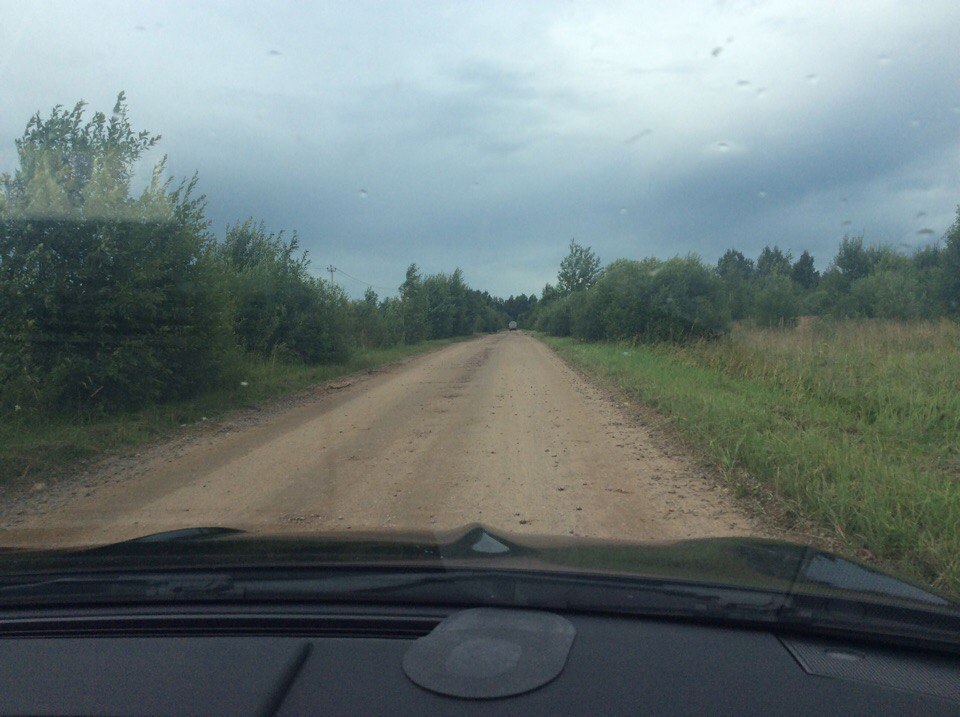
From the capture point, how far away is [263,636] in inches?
92.5

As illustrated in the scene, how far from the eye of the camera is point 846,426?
28.9ft

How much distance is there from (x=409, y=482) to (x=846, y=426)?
5634 mm

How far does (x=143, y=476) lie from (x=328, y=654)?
670cm

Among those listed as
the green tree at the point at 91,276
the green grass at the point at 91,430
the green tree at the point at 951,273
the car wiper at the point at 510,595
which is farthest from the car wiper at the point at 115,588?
the green tree at the point at 951,273

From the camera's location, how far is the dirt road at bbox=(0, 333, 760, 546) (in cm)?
586

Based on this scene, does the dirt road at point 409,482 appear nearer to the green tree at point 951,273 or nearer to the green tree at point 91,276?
the green tree at point 91,276

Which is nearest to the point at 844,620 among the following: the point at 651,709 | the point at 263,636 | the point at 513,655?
the point at 651,709

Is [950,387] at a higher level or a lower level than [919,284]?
lower

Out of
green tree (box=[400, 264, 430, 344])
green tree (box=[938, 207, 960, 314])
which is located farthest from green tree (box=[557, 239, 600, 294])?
green tree (box=[938, 207, 960, 314])

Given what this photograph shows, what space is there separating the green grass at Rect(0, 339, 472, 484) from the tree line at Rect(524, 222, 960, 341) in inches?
620

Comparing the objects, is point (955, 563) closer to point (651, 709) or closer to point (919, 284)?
point (651, 709)

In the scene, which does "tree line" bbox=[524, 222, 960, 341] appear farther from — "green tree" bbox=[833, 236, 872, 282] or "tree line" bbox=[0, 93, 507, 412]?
"tree line" bbox=[0, 93, 507, 412]

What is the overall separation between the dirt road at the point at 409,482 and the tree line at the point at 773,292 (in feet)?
46.9

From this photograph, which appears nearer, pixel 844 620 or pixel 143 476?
pixel 844 620
